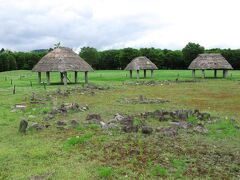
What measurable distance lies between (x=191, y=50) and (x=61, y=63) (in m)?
55.8

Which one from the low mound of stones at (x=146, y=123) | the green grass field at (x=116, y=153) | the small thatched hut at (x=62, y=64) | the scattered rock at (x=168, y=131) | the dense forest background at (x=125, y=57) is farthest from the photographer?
the dense forest background at (x=125, y=57)

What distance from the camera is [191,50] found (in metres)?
91.3

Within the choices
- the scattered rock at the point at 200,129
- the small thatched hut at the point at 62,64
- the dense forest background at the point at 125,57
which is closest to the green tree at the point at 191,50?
the dense forest background at the point at 125,57

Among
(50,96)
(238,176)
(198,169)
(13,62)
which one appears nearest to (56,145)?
(198,169)

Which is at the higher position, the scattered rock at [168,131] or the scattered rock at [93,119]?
the scattered rock at [93,119]

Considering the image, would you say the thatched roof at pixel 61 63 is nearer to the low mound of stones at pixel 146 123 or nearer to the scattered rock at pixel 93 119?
the low mound of stones at pixel 146 123

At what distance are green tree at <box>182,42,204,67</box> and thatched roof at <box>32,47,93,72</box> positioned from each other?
52.0 metres

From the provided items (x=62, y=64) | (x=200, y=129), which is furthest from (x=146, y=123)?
(x=62, y=64)

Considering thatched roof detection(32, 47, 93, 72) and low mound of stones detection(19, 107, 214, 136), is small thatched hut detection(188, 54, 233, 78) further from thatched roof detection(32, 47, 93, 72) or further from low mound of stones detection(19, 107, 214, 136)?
low mound of stones detection(19, 107, 214, 136)

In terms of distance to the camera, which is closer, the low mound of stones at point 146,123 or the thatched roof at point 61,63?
the low mound of stones at point 146,123

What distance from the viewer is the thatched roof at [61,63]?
4247 cm

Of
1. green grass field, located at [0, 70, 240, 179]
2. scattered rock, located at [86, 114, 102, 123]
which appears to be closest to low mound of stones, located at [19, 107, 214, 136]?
scattered rock, located at [86, 114, 102, 123]

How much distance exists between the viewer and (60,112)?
67.4 feet

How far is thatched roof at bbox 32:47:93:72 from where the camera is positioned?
42469mm
